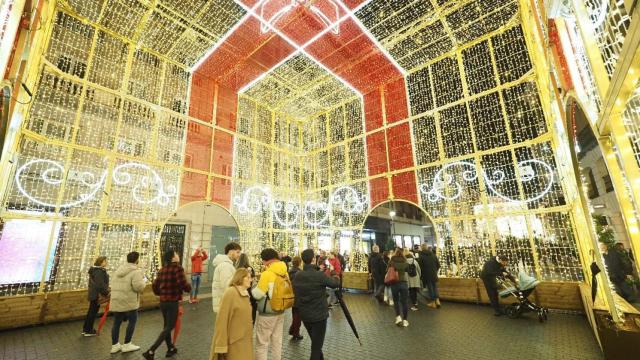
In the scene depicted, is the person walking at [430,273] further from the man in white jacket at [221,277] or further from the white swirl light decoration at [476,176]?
the man in white jacket at [221,277]

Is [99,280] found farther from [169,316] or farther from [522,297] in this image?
[522,297]

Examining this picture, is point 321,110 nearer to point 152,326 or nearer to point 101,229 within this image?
point 101,229

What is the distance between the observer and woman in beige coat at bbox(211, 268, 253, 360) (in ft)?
7.81

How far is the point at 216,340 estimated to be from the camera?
2379mm

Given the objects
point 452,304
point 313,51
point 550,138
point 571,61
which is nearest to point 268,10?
point 313,51

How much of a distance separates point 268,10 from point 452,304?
8.65 metres

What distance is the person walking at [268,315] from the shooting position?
10.1ft

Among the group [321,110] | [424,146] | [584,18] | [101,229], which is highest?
[321,110]

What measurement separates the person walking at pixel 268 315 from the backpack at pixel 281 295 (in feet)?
0.05

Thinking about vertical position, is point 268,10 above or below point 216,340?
above

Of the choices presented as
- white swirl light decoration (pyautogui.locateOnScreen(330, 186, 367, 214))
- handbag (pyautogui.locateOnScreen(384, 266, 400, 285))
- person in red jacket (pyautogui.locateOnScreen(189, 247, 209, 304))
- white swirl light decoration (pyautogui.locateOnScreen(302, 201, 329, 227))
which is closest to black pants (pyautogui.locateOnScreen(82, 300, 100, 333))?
person in red jacket (pyautogui.locateOnScreen(189, 247, 209, 304))

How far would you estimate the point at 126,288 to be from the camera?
4.14 m

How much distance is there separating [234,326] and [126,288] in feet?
8.58

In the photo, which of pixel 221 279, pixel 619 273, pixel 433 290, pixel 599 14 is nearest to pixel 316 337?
pixel 221 279
